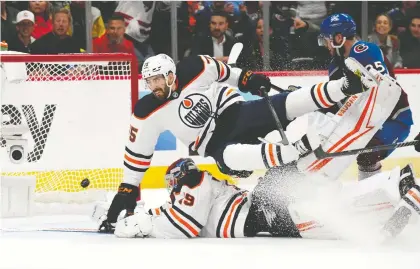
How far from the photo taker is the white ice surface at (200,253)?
347 cm

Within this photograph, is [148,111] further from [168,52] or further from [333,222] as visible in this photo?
[168,52]

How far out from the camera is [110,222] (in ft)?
14.6

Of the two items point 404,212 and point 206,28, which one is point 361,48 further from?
point 206,28

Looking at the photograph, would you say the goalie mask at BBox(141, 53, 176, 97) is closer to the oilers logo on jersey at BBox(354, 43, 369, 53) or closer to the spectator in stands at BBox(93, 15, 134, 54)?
the oilers logo on jersey at BBox(354, 43, 369, 53)

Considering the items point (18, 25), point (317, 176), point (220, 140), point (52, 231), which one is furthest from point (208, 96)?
point (18, 25)

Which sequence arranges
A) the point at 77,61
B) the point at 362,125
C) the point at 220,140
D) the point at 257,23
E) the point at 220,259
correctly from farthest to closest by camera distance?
1. the point at 257,23
2. the point at 77,61
3. the point at 220,140
4. the point at 362,125
5. the point at 220,259

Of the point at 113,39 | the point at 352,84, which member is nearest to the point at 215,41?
the point at 113,39

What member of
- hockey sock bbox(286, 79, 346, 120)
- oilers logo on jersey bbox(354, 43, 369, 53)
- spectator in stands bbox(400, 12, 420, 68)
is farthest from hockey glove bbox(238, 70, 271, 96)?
spectator in stands bbox(400, 12, 420, 68)

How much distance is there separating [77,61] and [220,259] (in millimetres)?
1963

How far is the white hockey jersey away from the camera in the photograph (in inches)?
169

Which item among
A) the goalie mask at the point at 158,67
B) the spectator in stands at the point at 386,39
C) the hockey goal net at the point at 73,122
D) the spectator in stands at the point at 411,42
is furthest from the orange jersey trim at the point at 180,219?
the spectator in stands at the point at 411,42

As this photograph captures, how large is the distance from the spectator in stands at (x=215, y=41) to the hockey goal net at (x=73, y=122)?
4.98ft

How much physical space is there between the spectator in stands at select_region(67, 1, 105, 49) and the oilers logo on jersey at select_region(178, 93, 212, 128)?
Answer: 2.66m

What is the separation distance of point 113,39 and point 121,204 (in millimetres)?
2715
